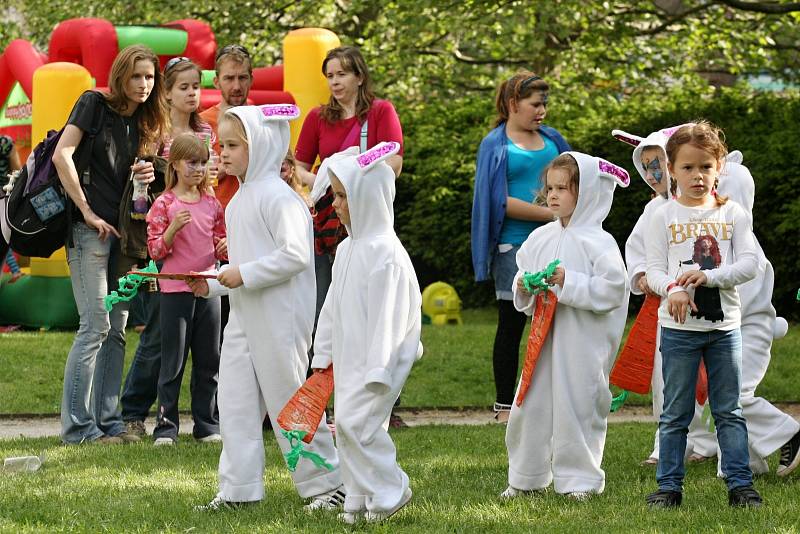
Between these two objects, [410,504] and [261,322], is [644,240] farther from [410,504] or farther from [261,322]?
[261,322]

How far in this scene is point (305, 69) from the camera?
1252cm

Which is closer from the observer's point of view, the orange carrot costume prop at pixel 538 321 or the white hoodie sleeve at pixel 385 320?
the white hoodie sleeve at pixel 385 320

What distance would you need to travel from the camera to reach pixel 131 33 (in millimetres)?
13742

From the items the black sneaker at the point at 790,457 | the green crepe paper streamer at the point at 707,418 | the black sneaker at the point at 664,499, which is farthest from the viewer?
the green crepe paper streamer at the point at 707,418

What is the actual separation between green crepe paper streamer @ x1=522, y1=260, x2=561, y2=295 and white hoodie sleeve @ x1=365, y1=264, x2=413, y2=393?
24.1 inches

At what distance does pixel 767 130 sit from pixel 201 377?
7.81m

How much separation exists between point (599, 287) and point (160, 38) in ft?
30.1

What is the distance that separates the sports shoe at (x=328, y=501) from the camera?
5641 millimetres

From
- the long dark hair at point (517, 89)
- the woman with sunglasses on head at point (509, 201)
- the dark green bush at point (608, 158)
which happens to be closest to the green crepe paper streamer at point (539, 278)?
the woman with sunglasses on head at point (509, 201)

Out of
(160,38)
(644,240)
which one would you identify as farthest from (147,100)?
(160,38)

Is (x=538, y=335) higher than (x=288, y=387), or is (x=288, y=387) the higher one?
(x=538, y=335)

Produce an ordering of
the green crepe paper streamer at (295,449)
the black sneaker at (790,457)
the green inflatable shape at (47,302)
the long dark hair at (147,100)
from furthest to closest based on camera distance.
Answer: the green inflatable shape at (47,302) < the long dark hair at (147,100) < the black sneaker at (790,457) < the green crepe paper streamer at (295,449)

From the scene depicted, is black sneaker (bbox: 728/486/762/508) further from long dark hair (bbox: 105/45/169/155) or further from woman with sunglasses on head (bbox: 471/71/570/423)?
long dark hair (bbox: 105/45/169/155)

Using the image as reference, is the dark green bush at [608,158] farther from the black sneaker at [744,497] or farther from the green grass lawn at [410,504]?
the black sneaker at [744,497]
